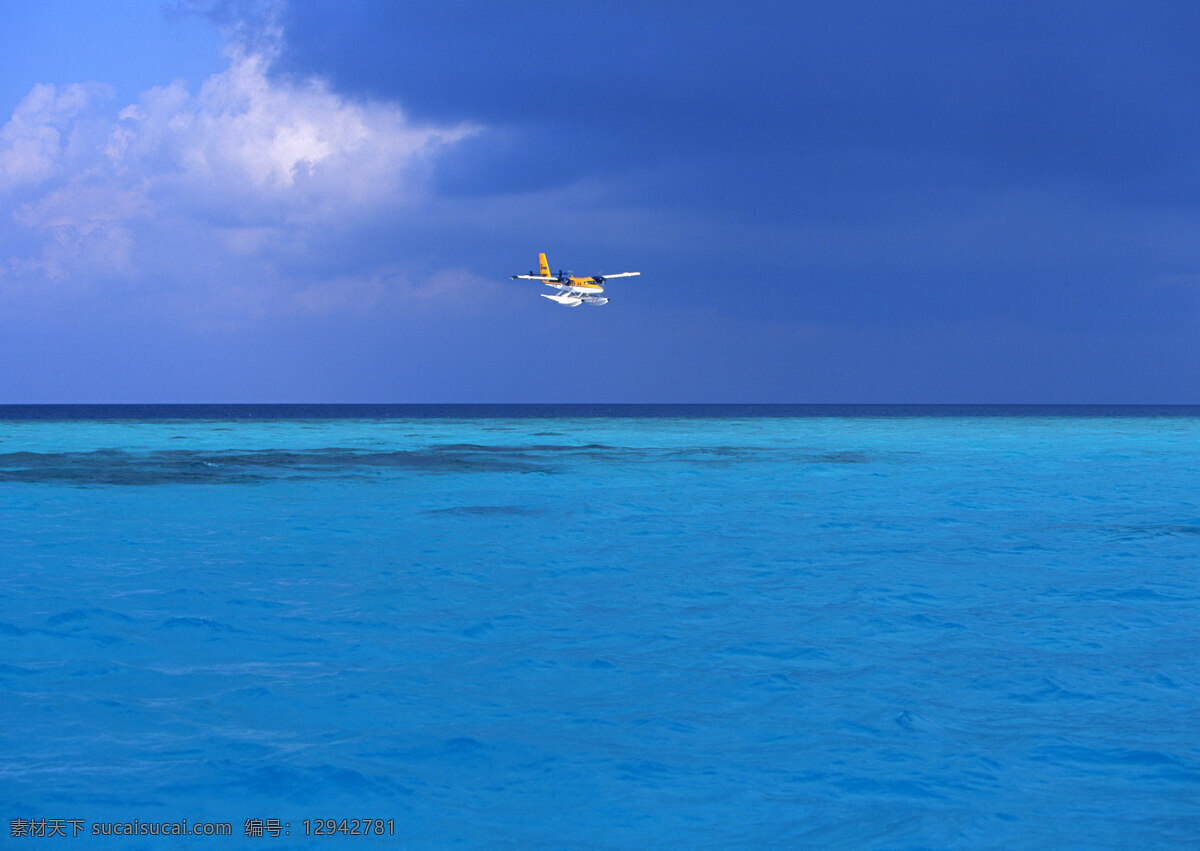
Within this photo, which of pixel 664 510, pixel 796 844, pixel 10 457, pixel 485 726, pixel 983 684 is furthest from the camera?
pixel 10 457

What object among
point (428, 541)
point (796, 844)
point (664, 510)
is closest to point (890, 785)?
point (796, 844)

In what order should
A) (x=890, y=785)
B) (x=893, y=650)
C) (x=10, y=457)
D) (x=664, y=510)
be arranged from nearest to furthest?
1. (x=890, y=785)
2. (x=893, y=650)
3. (x=664, y=510)
4. (x=10, y=457)

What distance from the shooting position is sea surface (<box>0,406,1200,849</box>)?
23.0ft

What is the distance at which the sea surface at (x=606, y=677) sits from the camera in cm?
700

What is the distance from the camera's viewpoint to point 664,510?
24281 millimetres

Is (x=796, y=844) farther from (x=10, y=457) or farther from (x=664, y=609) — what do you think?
(x=10, y=457)

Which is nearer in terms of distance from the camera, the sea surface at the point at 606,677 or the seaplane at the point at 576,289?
the sea surface at the point at 606,677

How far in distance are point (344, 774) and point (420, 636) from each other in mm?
4272

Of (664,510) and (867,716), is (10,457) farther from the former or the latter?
(867,716)

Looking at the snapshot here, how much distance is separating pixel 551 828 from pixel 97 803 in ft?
10.5

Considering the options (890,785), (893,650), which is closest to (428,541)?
(893,650)

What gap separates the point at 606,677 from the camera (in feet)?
32.8

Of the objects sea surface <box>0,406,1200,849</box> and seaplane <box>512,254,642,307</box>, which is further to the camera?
seaplane <box>512,254,642,307</box>

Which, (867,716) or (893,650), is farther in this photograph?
(893,650)
